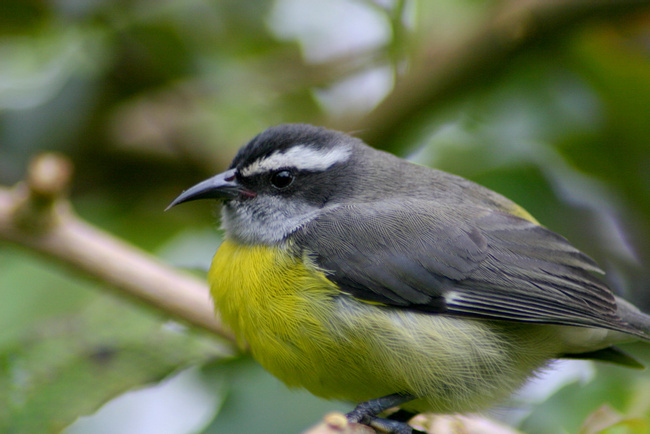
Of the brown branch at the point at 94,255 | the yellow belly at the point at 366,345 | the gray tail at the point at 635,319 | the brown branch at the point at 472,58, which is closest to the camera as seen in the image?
the yellow belly at the point at 366,345

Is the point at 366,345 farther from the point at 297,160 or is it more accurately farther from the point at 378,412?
the point at 297,160

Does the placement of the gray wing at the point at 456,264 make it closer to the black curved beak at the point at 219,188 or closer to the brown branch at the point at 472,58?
the black curved beak at the point at 219,188

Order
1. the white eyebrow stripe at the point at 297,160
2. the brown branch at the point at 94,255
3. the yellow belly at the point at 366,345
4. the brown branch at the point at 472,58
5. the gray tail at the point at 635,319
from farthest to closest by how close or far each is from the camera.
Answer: the brown branch at the point at 472,58 → the brown branch at the point at 94,255 → the white eyebrow stripe at the point at 297,160 → the gray tail at the point at 635,319 → the yellow belly at the point at 366,345

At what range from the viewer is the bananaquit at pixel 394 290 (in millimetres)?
2754

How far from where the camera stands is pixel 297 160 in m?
3.29

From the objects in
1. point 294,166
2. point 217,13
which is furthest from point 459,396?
point 217,13

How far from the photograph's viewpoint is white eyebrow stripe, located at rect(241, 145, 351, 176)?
3.26 m

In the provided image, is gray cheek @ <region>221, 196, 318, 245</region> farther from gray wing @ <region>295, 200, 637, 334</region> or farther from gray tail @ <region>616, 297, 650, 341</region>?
gray tail @ <region>616, 297, 650, 341</region>

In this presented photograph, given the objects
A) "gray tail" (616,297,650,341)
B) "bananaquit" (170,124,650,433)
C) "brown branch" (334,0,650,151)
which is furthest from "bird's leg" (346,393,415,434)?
"brown branch" (334,0,650,151)

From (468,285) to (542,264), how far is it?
383mm

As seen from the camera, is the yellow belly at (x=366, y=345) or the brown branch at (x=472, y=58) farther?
the brown branch at (x=472, y=58)

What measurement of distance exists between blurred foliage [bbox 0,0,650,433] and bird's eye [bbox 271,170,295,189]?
88 cm

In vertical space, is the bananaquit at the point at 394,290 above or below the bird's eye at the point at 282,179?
below

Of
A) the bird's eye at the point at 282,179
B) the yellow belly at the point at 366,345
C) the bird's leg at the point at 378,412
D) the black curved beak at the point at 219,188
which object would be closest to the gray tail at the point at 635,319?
the yellow belly at the point at 366,345
